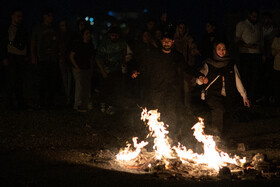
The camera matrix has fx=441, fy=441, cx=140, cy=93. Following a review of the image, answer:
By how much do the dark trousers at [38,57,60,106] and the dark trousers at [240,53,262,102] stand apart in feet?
16.7

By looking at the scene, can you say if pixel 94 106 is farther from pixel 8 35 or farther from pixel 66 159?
pixel 66 159

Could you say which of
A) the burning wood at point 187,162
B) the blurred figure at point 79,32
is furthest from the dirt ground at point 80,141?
the blurred figure at point 79,32

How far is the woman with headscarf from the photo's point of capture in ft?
28.5

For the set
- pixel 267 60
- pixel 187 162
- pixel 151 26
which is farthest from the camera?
pixel 267 60

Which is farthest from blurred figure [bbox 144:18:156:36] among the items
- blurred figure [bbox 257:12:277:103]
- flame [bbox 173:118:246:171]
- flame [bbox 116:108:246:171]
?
flame [bbox 173:118:246:171]

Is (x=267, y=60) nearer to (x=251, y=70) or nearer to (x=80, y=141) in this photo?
(x=251, y=70)

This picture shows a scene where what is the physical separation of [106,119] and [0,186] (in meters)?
5.17

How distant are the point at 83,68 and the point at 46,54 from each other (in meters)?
1.08

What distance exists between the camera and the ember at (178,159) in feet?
22.1

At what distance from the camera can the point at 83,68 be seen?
1122cm

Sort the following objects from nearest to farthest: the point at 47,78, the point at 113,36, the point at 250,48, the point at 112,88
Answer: the point at 113,36 → the point at 112,88 → the point at 47,78 → the point at 250,48

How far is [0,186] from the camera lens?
18.3ft

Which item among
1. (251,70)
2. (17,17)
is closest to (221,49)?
(251,70)

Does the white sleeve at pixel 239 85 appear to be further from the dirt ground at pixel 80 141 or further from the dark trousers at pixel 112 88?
the dark trousers at pixel 112 88
